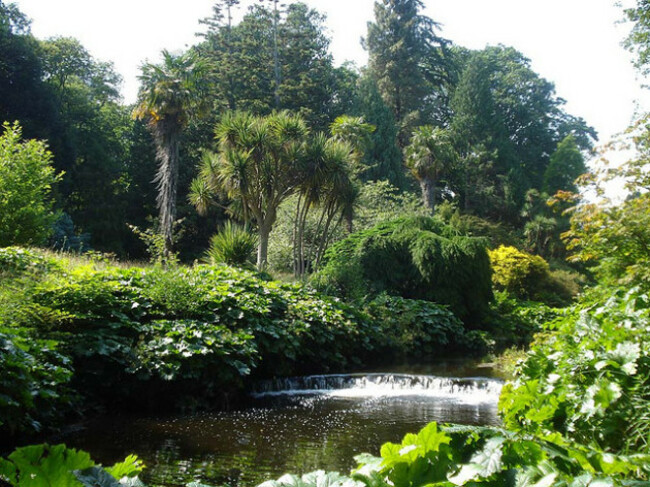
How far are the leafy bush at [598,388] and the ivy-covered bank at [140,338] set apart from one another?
3.80 meters

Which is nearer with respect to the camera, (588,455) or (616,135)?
(588,455)

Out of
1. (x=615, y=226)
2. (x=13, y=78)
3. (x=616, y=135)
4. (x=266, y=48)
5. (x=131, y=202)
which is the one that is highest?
(x=266, y=48)

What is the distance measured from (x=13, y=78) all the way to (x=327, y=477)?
28.6m

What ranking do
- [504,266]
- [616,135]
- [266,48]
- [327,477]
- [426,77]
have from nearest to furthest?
1. [327,477]
2. [616,135]
3. [504,266]
4. [266,48]
5. [426,77]

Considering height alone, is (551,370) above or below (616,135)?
below

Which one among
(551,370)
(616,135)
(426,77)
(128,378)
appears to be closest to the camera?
(551,370)

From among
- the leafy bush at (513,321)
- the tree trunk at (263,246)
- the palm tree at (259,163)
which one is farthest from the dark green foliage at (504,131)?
the tree trunk at (263,246)

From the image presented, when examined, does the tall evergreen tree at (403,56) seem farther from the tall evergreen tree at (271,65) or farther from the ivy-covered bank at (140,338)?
the ivy-covered bank at (140,338)

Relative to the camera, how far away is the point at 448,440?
1536 millimetres

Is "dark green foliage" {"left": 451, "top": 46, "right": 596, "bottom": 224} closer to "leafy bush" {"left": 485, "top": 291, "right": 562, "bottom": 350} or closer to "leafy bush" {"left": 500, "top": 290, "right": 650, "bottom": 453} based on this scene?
"leafy bush" {"left": 485, "top": 291, "right": 562, "bottom": 350}

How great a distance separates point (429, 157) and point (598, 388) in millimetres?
21834

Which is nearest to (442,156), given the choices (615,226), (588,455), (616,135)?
(616,135)

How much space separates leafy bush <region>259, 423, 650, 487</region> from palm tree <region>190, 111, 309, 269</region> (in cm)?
1366

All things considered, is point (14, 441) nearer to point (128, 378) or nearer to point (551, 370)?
point (128, 378)
